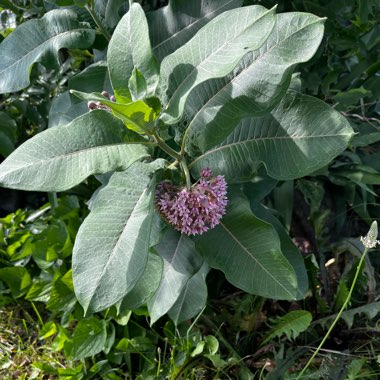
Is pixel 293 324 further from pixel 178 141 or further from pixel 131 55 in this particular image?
pixel 131 55

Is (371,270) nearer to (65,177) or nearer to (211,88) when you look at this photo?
(211,88)

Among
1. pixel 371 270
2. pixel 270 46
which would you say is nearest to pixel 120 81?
pixel 270 46

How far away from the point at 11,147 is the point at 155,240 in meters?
→ 0.94

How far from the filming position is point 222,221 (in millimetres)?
1061

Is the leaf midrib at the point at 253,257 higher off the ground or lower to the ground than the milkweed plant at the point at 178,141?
lower

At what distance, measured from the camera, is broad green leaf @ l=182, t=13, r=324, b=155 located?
2.74 feet

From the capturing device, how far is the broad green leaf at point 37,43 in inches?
44.3

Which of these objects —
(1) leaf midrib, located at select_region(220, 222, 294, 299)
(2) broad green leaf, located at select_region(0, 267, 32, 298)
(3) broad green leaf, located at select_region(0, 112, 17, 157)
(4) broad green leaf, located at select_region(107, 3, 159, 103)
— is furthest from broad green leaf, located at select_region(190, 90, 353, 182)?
(2) broad green leaf, located at select_region(0, 267, 32, 298)

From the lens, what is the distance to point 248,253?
3.41 feet

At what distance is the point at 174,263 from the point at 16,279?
923mm

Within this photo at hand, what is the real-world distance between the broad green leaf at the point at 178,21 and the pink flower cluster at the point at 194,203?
361 millimetres

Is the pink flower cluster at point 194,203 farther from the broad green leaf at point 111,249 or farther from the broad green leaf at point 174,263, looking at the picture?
the broad green leaf at point 174,263

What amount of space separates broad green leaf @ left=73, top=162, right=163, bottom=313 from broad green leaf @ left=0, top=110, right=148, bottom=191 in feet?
0.25

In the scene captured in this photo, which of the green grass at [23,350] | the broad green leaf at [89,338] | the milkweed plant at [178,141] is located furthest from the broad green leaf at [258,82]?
the green grass at [23,350]
